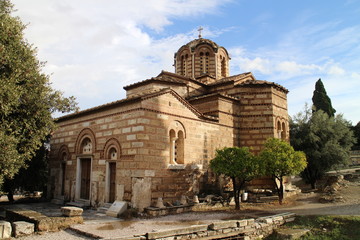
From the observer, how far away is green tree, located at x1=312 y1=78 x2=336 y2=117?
30484mm

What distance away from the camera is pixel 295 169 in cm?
1230

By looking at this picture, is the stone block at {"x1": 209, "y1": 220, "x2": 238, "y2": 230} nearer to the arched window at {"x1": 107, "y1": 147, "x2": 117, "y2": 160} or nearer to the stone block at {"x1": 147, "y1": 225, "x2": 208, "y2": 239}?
the stone block at {"x1": 147, "y1": 225, "x2": 208, "y2": 239}

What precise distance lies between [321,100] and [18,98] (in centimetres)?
2979

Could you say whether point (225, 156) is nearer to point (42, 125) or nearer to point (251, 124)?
→ point (251, 124)

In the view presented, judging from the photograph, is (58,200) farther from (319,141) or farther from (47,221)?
(319,141)

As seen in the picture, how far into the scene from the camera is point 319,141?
18859 mm

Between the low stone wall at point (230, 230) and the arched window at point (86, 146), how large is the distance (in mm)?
7244

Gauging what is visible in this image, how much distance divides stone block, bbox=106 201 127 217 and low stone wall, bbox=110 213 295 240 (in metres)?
3.31

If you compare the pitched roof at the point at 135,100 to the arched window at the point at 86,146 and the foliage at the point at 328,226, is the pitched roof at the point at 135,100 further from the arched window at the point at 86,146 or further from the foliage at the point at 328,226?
the foliage at the point at 328,226

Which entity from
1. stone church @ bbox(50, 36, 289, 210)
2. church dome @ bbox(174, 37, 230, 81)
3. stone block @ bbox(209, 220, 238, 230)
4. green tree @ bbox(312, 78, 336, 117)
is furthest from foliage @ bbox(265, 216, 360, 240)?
green tree @ bbox(312, 78, 336, 117)

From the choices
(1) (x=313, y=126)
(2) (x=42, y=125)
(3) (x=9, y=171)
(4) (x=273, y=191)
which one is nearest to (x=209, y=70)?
(1) (x=313, y=126)

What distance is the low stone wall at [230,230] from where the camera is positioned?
7406 millimetres

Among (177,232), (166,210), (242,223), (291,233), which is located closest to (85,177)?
(166,210)

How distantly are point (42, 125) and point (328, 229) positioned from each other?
10445 millimetres
